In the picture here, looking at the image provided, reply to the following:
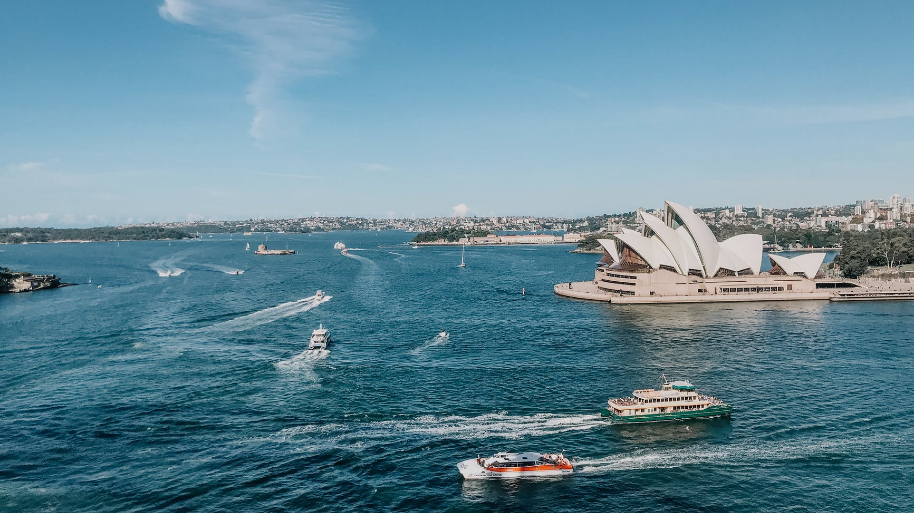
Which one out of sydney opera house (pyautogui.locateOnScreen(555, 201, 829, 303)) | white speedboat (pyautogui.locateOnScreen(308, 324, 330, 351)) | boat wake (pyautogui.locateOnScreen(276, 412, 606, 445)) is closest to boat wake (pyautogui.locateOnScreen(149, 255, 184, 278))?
white speedboat (pyautogui.locateOnScreen(308, 324, 330, 351))

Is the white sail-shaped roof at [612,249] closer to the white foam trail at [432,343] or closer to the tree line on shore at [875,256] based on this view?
the tree line on shore at [875,256]

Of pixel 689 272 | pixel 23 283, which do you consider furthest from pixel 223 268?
pixel 689 272

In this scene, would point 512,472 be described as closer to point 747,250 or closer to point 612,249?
point 612,249

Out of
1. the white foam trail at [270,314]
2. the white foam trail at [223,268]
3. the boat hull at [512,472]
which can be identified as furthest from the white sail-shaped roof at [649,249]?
the white foam trail at [223,268]

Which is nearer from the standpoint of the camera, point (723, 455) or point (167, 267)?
point (723, 455)

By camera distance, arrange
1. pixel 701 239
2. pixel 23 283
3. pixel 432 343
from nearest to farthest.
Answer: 1. pixel 432 343
2. pixel 701 239
3. pixel 23 283

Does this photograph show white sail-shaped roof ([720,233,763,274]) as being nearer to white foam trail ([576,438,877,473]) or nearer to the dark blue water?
the dark blue water
